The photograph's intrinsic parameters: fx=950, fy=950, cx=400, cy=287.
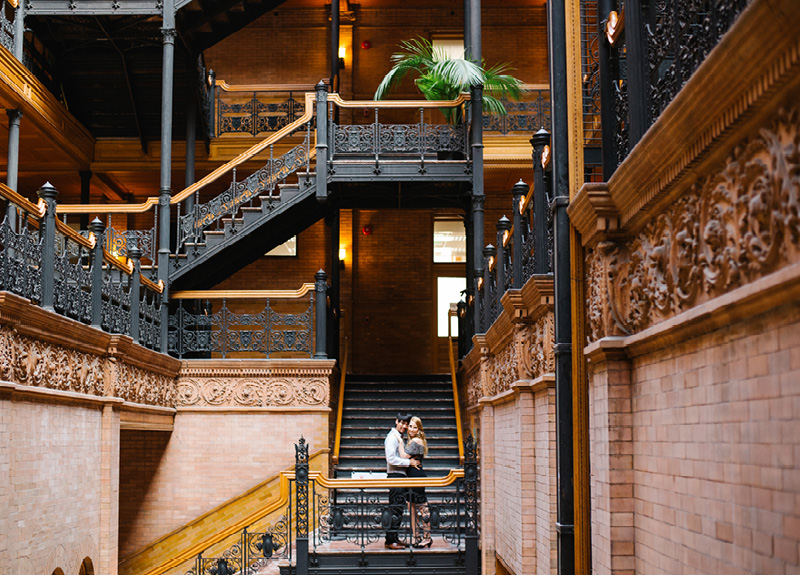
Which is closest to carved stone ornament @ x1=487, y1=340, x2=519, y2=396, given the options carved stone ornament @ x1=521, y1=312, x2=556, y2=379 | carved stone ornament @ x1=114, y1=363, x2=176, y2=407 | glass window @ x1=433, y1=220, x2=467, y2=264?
carved stone ornament @ x1=521, y1=312, x2=556, y2=379

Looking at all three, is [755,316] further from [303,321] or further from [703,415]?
[303,321]

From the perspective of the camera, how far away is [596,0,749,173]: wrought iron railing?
352 centimetres

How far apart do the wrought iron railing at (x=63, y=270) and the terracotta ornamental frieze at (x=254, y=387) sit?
2.01 metres

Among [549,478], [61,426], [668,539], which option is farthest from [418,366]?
[668,539]

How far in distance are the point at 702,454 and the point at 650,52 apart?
1893mm

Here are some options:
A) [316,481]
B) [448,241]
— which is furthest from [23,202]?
[448,241]

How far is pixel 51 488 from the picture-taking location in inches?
386

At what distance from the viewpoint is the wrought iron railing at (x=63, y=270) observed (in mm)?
9000

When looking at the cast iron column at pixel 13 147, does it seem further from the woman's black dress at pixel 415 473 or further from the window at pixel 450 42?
the window at pixel 450 42

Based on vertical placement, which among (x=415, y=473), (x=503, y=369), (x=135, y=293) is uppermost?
(x=135, y=293)

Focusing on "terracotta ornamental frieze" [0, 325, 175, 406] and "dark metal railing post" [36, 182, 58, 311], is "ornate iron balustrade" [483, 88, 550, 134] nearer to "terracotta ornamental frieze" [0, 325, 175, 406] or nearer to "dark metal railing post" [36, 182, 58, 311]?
"terracotta ornamental frieze" [0, 325, 175, 406]

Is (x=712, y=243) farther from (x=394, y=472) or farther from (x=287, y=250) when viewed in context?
(x=287, y=250)

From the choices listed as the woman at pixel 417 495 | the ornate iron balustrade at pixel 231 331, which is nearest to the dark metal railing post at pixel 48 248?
the woman at pixel 417 495

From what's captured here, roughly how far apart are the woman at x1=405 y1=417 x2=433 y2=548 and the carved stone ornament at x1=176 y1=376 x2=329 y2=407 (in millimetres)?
3115
